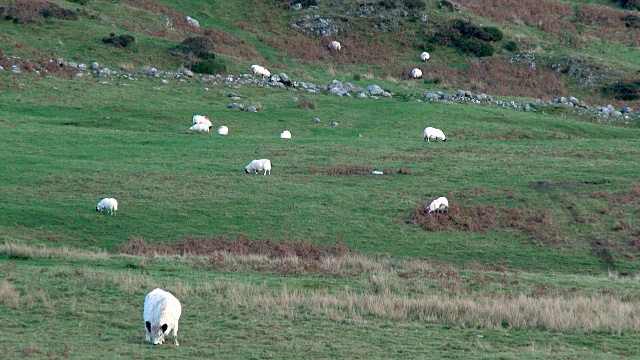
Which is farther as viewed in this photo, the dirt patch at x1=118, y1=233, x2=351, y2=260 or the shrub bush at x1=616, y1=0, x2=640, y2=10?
the shrub bush at x1=616, y1=0, x2=640, y2=10

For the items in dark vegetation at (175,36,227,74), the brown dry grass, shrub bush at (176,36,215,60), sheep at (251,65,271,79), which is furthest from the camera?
the brown dry grass

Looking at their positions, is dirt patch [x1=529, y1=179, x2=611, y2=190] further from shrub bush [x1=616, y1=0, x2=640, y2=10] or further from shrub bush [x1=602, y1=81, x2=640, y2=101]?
shrub bush [x1=616, y1=0, x2=640, y2=10]

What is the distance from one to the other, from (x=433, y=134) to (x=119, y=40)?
2555 centimetres

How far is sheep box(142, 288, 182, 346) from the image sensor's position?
15031 mm

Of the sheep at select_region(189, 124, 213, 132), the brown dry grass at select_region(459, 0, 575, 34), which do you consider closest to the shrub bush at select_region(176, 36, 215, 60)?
the sheep at select_region(189, 124, 213, 132)

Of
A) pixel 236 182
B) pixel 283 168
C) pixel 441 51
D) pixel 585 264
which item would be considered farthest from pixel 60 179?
pixel 441 51

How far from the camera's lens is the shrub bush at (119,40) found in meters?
56.8

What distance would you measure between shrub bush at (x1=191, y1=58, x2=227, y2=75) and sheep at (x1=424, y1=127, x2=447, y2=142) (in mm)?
19090

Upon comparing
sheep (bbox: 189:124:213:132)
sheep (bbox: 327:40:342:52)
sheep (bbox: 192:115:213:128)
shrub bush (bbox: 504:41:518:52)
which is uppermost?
shrub bush (bbox: 504:41:518:52)

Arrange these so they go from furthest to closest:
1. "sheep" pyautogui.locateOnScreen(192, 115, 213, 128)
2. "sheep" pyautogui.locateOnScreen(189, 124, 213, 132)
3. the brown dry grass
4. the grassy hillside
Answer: the brown dry grass < "sheep" pyautogui.locateOnScreen(192, 115, 213, 128) < "sheep" pyautogui.locateOnScreen(189, 124, 213, 132) < the grassy hillside

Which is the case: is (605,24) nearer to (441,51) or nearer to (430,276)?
(441,51)

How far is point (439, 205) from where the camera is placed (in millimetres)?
31719

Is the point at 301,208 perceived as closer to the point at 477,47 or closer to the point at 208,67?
Result: the point at 208,67

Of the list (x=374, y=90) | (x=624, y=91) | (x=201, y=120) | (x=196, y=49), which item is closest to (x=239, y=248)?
(x=201, y=120)
